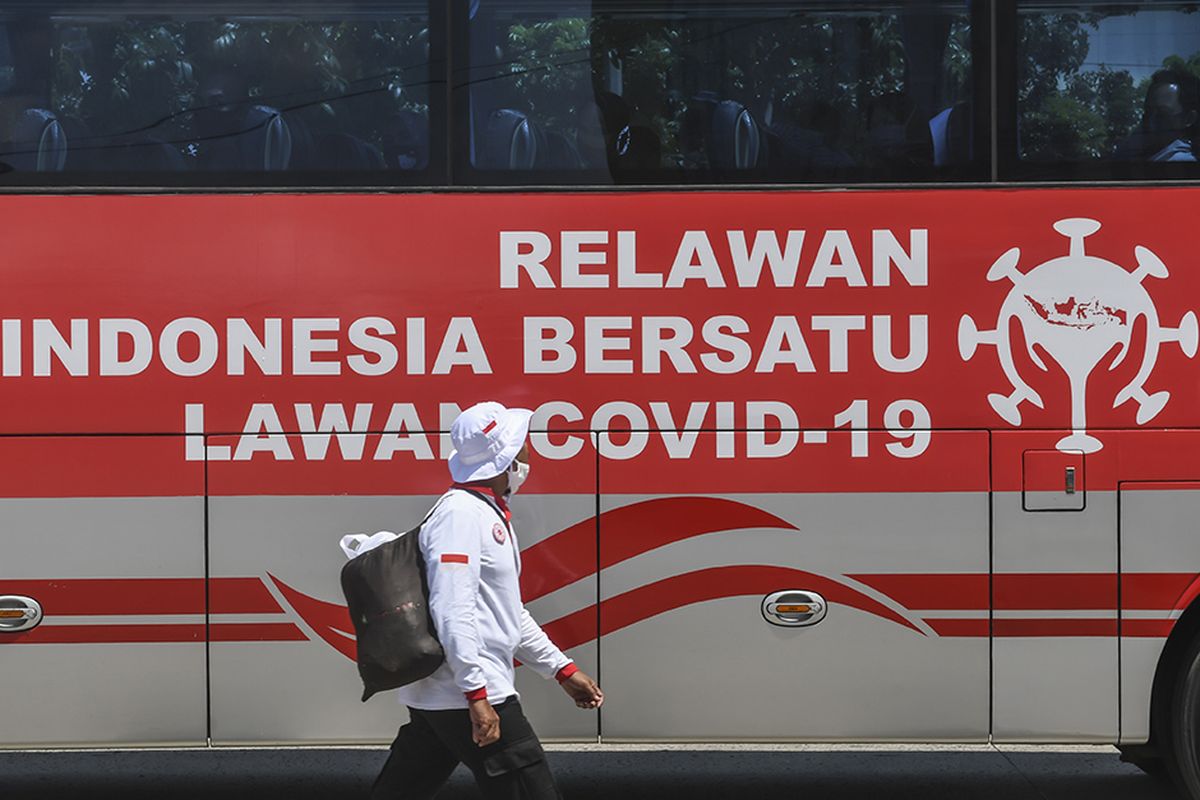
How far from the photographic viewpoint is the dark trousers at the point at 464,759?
444 centimetres

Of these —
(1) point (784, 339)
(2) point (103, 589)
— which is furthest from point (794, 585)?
(2) point (103, 589)

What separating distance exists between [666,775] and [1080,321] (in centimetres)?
296

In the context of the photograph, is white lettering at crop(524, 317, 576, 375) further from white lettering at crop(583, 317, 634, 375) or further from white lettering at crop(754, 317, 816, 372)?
white lettering at crop(754, 317, 816, 372)

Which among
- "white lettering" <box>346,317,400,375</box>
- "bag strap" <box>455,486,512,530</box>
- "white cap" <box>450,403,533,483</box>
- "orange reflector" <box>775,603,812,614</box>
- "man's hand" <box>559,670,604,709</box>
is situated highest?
"white lettering" <box>346,317,400,375</box>

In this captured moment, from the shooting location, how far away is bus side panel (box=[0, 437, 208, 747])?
18.6 feet

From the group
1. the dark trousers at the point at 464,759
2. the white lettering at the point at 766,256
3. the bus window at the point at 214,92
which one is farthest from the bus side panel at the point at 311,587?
the dark trousers at the point at 464,759

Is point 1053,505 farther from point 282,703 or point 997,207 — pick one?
point 282,703

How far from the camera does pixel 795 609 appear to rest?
5773 millimetres

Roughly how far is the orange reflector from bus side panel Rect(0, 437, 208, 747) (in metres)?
2.21

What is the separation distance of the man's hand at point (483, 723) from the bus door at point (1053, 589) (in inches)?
90.7

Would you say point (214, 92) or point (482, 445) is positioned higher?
point (214, 92)

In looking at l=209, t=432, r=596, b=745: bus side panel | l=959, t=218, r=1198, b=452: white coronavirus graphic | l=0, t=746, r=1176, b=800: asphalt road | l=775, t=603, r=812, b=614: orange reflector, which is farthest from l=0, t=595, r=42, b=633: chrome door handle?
l=959, t=218, r=1198, b=452: white coronavirus graphic

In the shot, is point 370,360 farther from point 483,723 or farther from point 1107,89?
point 1107,89

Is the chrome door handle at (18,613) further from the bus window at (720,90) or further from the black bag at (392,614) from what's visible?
the bus window at (720,90)
